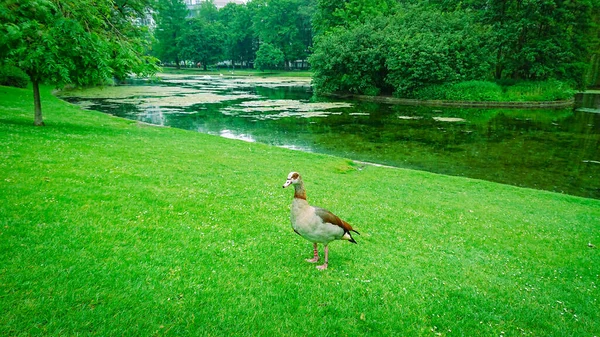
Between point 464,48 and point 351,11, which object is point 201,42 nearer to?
point 351,11

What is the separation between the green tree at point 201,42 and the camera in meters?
130

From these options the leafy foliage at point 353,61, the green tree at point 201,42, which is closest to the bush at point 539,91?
the leafy foliage at point 353,61

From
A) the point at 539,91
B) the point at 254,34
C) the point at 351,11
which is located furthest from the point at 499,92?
the point at 254,34

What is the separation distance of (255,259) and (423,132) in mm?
26964

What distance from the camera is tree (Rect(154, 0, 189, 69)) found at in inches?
5113

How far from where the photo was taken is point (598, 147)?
26578 millimetres

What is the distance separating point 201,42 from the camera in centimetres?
13175

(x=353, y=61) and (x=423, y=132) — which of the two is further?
(x=353, y=61)

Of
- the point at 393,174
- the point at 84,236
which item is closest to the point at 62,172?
the point at 84,236

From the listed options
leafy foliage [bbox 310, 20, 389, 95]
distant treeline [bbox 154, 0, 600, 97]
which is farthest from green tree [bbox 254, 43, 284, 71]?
leafy foliage [bbox 310, 20, 389, 95]

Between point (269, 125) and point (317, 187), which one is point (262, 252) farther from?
point (269, 125)

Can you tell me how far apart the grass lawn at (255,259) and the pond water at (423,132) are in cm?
694

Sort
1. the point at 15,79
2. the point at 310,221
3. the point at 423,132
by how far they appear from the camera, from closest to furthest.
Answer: the point at 310,221 → the point at 423,132 → the point at 15,79

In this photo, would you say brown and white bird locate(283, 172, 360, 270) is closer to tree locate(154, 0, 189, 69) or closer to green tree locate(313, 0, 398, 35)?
green tree locate(313, 0, 398, 35)
